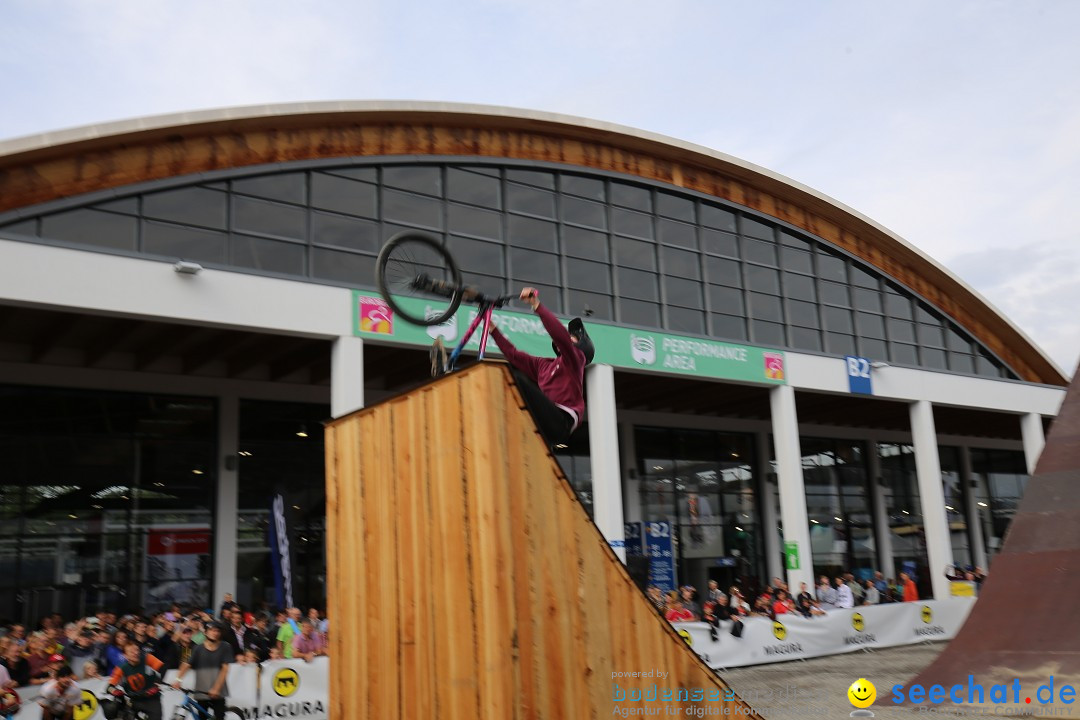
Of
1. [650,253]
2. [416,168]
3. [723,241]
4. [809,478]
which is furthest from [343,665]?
[809,478]

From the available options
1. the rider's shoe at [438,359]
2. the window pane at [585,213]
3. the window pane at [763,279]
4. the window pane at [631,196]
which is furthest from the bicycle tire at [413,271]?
the window pane at [763,279]

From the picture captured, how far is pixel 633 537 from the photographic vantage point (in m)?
20.7

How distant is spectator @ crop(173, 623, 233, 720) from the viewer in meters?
9.51

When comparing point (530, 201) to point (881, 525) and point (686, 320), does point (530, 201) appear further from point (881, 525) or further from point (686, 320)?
point (881, 525)

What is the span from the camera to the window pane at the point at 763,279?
73.0 feet

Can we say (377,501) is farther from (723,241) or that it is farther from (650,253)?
(723,241)

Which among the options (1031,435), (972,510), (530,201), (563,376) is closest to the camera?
(563,376)

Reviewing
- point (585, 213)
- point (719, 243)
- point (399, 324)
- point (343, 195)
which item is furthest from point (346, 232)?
point (719, 243)

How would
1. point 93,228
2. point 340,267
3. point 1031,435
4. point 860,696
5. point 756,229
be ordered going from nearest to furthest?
point 860,696 < point 93,228 < point 340,267 < point 756,229 < point 1031,435

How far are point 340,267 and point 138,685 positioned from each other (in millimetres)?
8552

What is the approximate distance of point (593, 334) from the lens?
17.2 meters

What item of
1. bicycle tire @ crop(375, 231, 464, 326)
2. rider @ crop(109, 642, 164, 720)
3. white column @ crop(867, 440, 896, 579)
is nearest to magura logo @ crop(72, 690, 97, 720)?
rider @ crop(109, 642, 164, 720)

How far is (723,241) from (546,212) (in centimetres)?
540

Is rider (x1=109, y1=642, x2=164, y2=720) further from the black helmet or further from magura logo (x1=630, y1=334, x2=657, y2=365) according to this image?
magura logo (x1=630, y1=334, x2=657, y2=365)
